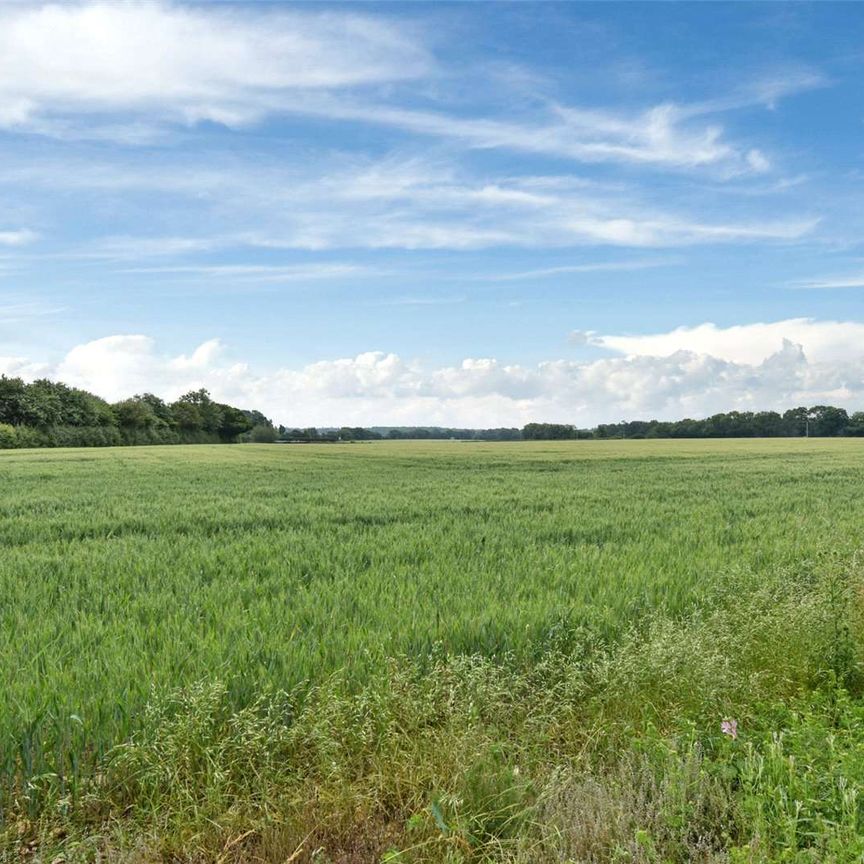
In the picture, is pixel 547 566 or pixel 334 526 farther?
pixel 334 526

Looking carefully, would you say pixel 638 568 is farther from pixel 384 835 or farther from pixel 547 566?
pixel 384 835

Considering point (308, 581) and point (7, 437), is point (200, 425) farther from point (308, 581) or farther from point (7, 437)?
point (308, 581)

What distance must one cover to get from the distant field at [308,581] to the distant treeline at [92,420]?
283ft

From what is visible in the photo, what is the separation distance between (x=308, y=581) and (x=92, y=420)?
110 m

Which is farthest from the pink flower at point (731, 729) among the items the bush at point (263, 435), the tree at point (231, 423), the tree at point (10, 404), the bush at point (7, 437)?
the tree at point (231, 423)

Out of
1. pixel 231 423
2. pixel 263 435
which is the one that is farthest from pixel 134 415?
pixel 231 423

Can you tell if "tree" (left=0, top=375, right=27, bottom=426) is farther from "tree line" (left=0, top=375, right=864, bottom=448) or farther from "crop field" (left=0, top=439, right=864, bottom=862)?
"crop field" (left=0, top=439, right=864, bottom=862)

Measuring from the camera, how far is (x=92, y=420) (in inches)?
4021

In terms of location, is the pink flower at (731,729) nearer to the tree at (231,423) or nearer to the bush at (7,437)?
the bush at (7,437)

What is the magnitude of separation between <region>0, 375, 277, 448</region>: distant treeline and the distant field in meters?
86.3

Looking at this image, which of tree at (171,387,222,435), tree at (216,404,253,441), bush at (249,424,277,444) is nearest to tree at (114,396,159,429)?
tree at (171,387,222,435)

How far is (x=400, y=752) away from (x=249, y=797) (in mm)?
861

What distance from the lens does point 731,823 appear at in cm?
295

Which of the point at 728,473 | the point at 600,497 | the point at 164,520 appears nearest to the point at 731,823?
the point at 164,520
